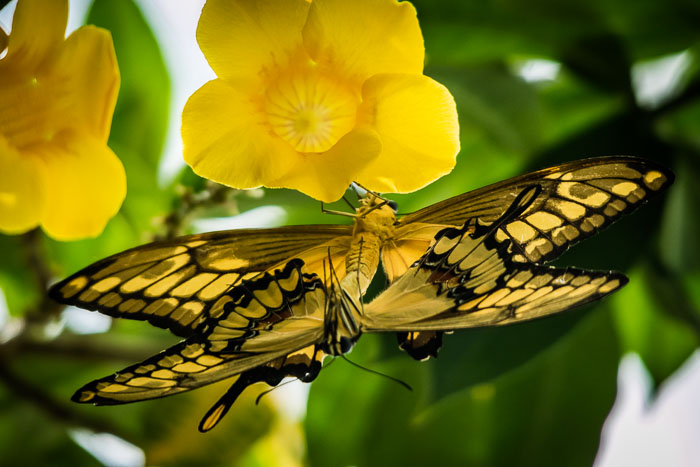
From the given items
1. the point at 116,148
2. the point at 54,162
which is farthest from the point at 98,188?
the point at 116,148

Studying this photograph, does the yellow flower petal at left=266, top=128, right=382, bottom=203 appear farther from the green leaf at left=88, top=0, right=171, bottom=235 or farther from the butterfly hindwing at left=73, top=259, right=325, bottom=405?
the green leaf at left=88, top=0, right=171, bottom=235

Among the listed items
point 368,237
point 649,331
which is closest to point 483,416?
point 649,331

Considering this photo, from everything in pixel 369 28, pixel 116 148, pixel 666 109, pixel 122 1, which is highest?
pixel 122 1

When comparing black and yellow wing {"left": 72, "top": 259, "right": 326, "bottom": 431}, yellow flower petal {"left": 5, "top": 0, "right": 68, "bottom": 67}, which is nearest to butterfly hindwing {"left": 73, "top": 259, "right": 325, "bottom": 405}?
black and yellow wing {"left": 72, "top": 259, "right": 326, "bottom": 431}

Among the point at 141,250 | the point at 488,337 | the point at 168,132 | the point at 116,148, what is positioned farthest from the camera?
the point at 168,132

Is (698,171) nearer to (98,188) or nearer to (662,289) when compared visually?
(662,289)
